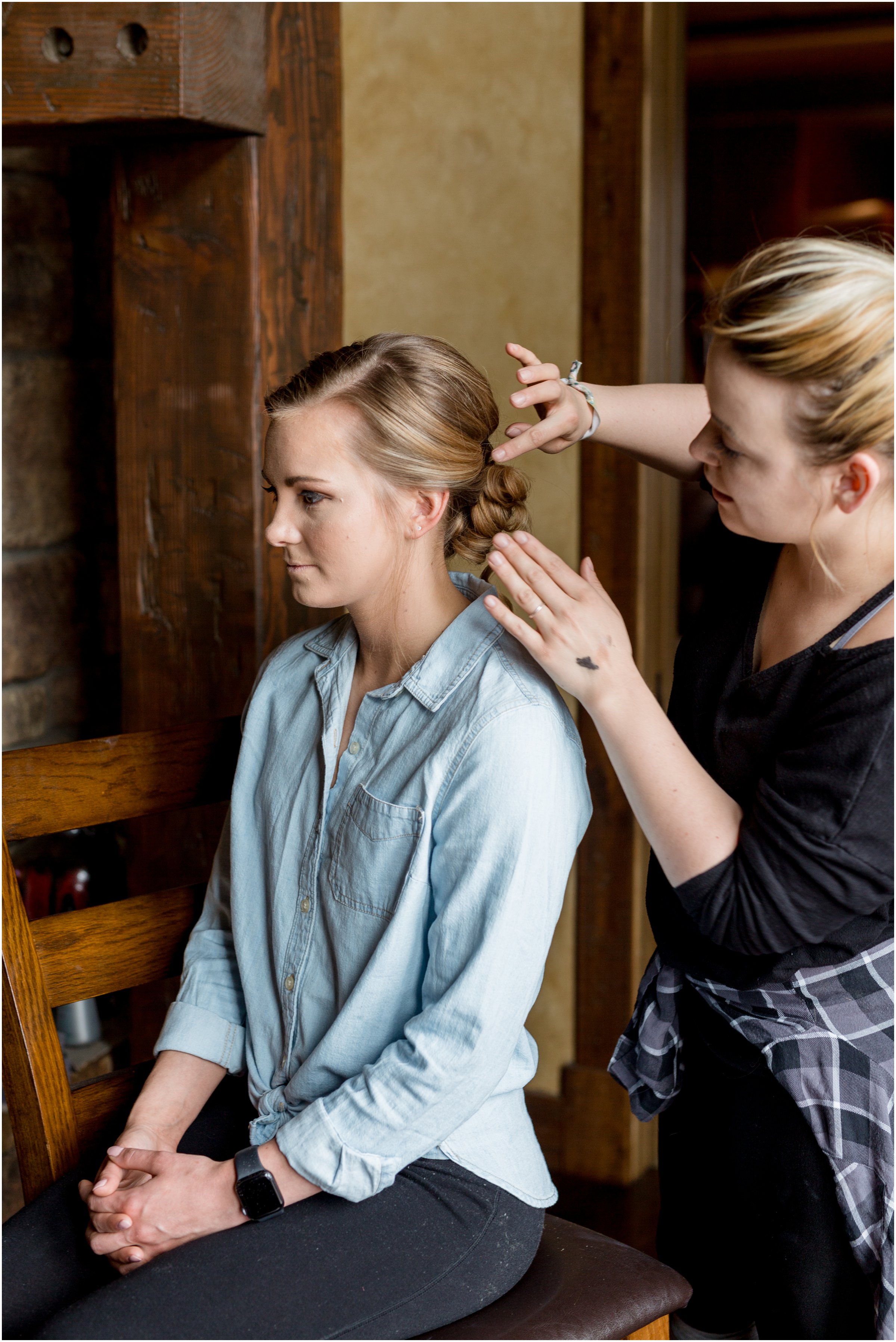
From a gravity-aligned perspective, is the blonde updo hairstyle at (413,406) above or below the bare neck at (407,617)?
above

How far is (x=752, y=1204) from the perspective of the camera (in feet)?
3.76

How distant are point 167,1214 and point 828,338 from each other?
0.94 metres

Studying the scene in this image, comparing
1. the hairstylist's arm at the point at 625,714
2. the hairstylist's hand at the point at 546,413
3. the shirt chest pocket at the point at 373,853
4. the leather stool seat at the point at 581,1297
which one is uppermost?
the hairstylist's hand at the point at 546,413

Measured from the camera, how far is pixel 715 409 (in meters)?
1.03

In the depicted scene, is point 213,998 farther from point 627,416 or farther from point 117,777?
point 627,416

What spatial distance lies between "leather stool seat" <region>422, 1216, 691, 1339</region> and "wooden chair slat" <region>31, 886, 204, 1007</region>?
0.51 m

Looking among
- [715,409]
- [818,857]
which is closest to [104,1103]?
[818,857]

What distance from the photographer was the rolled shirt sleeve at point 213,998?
1.35m

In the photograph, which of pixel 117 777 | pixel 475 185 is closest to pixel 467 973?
pixel 117 777

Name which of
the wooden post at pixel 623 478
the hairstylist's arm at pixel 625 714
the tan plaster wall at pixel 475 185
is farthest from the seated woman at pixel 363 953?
the tan plaster wall at pixel 475 185

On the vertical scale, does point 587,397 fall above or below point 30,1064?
above

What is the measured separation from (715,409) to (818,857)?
0.38 m

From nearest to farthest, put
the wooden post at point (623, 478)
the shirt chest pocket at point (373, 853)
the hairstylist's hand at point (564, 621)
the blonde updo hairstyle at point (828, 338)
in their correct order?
the blonde updo hairstyle at point (828, 338), the hairstylist's hand at point (564, 621), the shirt chest pocket at point (373, 853), the wooden post at point (623, 478)

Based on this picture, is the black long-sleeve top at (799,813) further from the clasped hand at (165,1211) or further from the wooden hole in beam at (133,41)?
the wooden hole in beam at (133,41)
